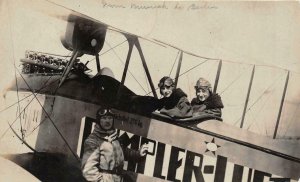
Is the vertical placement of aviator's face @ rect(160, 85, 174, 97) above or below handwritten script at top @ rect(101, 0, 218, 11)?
below

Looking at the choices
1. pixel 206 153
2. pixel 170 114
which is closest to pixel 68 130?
pixel 170 114

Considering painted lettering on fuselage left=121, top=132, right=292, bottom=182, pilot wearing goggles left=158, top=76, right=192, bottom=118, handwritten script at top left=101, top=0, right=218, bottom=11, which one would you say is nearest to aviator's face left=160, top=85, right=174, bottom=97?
pilot wearing goggles left=158, top=76, right=192, bottom=118

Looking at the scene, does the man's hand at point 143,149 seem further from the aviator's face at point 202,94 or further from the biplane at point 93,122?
the aviator's face at point 202,94

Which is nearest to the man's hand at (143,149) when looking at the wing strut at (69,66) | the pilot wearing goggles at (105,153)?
the pilot wearing goggles at (105,153)

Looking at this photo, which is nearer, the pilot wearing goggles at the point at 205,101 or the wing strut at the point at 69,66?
the pilot wearing goggles at the point at 205,101

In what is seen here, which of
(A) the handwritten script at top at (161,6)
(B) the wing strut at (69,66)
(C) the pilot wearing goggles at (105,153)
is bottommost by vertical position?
(C) the pilot wearing goggles at (105,153)

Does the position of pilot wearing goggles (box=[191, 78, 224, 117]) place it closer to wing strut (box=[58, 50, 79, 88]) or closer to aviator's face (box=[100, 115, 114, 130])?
aviator's face (box=[100, 115, 114, 130])

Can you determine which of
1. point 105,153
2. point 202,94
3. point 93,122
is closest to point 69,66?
point 93,122
